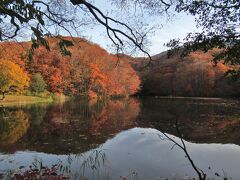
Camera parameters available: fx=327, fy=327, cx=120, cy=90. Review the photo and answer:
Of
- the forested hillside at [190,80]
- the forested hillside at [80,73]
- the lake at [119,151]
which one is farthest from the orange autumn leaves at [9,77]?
the forested hillside at [190,80]

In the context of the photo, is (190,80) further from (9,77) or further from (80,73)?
(9,77)

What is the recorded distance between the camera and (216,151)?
1445cm

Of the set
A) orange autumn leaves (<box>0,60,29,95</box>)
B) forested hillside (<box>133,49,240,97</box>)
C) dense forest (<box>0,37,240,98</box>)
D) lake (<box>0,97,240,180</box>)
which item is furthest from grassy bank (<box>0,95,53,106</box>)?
lake (<box>0,97,240,180</box>)

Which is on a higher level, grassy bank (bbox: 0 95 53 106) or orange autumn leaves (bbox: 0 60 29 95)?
orange autumn leaves (bbox: 0 60 29 95)

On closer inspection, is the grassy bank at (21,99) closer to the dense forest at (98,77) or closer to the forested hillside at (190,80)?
the dense forest at (98,77)

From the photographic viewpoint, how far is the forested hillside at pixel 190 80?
75562 millimetres

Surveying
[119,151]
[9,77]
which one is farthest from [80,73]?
[119,151]

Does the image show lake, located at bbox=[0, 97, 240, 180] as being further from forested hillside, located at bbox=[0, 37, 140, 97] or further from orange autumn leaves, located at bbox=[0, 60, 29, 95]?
forested hillside, located at bbox=[0, 37, 140, 97]

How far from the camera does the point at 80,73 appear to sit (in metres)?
68.4

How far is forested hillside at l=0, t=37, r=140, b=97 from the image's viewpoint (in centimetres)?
6112

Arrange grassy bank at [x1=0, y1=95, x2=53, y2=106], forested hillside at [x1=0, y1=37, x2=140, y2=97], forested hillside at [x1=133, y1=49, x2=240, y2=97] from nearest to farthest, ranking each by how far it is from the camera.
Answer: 1. grassy bank at [x1=0, y1=95, x2=53, y2=106]
2. forested hillside at [x1=0, y1=37, x2=140, y2=97]
3. forested hillside at [x1=133, y1=49, x2=240, y2=97]

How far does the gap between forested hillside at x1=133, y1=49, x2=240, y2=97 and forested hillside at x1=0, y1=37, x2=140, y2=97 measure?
710 cm

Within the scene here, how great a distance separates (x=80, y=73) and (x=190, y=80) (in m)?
29.3

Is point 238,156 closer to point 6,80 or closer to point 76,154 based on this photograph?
point 76,154
